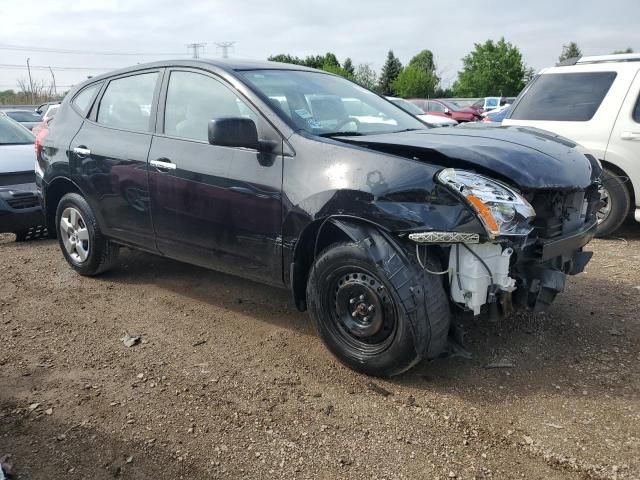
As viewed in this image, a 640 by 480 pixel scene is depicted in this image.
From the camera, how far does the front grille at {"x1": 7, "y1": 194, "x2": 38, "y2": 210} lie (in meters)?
6.45

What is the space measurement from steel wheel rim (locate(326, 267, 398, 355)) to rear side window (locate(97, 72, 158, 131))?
2.11 meters

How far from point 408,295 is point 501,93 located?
56.6m

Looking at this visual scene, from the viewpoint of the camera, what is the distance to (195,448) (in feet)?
8.81

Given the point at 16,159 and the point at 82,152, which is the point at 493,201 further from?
the point at 16,159

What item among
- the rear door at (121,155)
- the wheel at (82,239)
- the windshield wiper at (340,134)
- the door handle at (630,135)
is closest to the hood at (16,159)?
the wheel at (82,239)

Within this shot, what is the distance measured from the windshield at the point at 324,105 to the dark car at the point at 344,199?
2 cm

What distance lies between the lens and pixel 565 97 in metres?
6.48

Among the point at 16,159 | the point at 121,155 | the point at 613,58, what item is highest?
the point at 613,58

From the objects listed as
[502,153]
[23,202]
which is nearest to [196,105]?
[502,153]

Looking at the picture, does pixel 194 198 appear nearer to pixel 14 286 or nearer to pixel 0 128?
pixel 14 286

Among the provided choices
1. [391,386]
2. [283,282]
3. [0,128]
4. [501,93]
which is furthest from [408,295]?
[501,93]

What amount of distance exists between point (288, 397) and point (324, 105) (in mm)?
1989

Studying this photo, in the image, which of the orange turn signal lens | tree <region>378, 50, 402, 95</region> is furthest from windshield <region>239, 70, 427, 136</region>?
tree <region>378, 50, 402, 95</region>

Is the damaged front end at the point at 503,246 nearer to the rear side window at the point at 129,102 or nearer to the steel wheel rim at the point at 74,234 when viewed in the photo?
→ the rear side window at the point at 129,102
